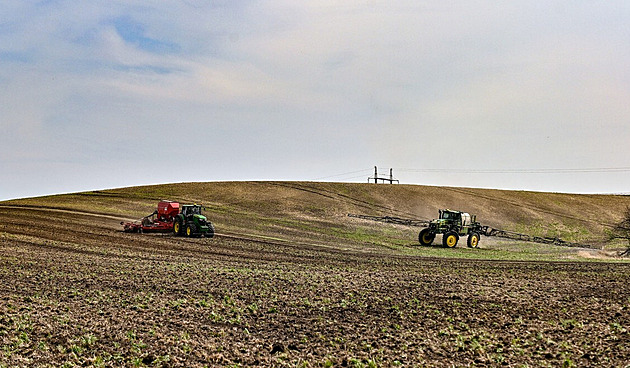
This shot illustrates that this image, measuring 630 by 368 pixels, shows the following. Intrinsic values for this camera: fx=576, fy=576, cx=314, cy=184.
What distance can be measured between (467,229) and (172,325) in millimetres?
30959

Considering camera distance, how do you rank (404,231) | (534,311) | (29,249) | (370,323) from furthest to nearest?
1. (404,231)
2. (29,249)
3. (534,311)
4. (370,323)

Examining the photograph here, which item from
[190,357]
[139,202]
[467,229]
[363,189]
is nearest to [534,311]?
[190,357]

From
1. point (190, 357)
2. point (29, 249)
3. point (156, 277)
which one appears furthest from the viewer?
point (29, 249)

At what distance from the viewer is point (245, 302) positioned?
1623 centimetres

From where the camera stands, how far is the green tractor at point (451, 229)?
39656mm

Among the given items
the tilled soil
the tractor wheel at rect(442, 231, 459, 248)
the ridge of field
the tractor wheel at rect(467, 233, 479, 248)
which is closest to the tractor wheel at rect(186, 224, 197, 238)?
the ridge of field

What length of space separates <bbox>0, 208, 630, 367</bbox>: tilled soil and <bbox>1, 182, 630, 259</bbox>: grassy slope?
14.8 meters

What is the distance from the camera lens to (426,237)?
134ft

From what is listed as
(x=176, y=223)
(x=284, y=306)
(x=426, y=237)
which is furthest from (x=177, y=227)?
(x=284, y=306)

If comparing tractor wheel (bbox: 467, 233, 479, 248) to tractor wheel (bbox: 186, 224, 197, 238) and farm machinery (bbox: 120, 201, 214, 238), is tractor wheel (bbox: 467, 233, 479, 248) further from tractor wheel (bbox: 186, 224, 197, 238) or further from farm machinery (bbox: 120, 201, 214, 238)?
tractor wheel (bbox: 186, 224, 197, 238)

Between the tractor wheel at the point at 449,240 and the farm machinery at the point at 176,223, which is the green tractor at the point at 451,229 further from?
the farm machinery at the point at 176,223

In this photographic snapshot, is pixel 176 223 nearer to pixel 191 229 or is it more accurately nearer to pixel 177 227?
pixel 177 227

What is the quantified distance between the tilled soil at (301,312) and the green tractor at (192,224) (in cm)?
991

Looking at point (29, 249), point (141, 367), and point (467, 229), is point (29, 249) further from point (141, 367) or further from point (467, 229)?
point (467, 229)
